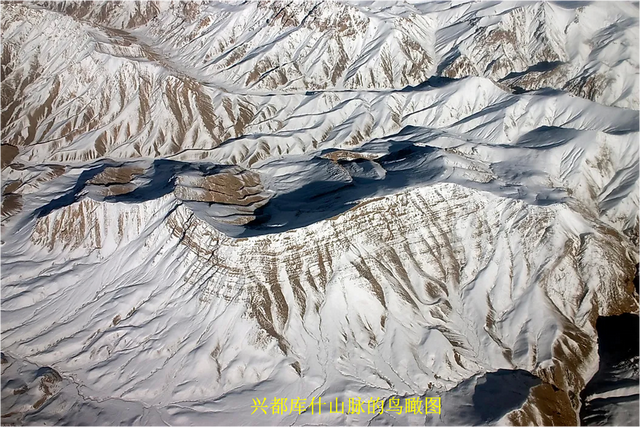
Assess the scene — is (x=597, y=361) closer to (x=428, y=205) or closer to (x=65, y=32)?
(x=428, y=205)

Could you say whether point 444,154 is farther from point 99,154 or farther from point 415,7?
point 415,7

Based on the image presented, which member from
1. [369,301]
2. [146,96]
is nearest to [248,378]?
[369,301]

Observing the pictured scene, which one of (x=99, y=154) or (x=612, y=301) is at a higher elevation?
(x=99, y=154)

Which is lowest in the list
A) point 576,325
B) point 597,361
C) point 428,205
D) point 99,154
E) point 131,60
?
point 597,361

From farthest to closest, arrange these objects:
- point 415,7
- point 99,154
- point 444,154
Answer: point 415,7 → point 99,154 → point 444,154

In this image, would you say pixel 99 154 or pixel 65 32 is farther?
pixel 65 32

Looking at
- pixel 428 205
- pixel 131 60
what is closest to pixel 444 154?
pixel 428 205

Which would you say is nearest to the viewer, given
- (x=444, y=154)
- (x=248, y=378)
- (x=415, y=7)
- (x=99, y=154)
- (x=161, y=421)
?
(x=161, y=421)
